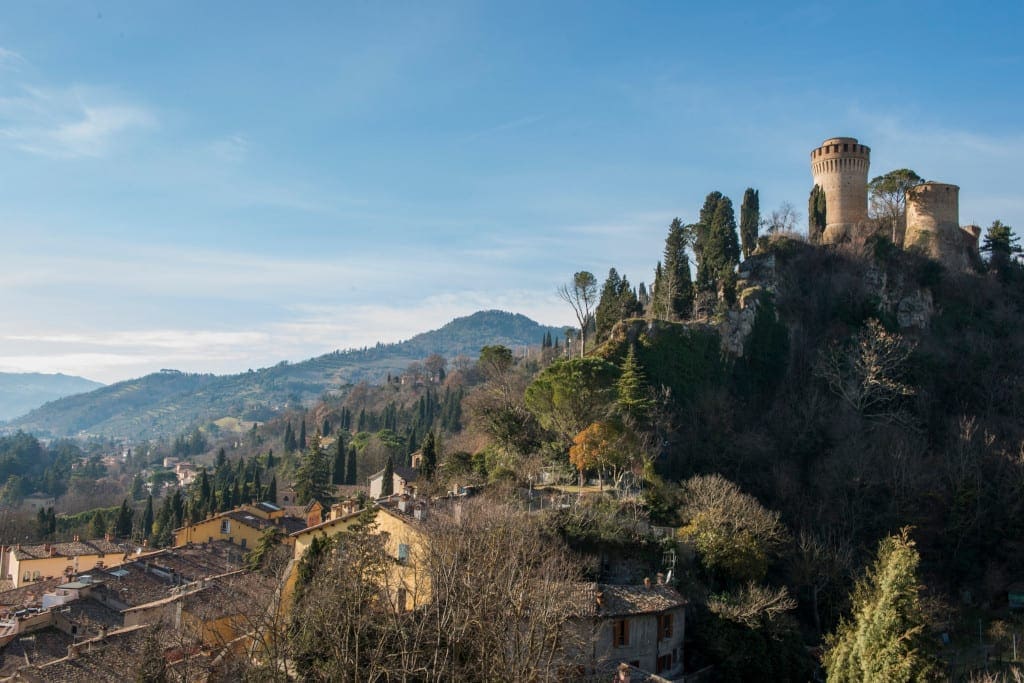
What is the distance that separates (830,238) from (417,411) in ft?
191

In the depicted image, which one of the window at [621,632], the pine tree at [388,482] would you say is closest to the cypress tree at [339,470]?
the pine tree at [388,482]

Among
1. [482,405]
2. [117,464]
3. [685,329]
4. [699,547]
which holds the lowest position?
[117,464]

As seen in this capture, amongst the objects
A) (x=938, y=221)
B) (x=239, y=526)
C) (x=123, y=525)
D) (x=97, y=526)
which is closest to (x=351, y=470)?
(x=239, y=526)

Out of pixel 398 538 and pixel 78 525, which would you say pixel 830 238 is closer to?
pixel 398 538

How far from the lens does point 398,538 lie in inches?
1030

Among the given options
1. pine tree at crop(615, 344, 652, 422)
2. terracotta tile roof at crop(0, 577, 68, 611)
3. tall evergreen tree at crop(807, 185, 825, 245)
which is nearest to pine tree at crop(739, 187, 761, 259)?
tall evergreen tree at crop(807, 185, 825, 245)

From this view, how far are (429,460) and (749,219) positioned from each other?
79.3ft

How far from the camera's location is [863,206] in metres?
50.3

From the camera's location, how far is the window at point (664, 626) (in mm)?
24484

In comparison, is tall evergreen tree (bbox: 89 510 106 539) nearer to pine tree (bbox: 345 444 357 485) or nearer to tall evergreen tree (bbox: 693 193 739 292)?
pine tree (bbox: 345 444 357 485)

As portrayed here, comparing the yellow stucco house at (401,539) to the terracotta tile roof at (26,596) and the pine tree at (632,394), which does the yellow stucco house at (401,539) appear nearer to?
the pine tree at (632,394)

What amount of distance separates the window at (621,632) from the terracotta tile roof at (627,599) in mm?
239

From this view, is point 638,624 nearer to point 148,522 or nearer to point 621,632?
point 621,632

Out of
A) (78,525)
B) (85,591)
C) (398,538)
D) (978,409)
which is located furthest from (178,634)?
(78,525)
